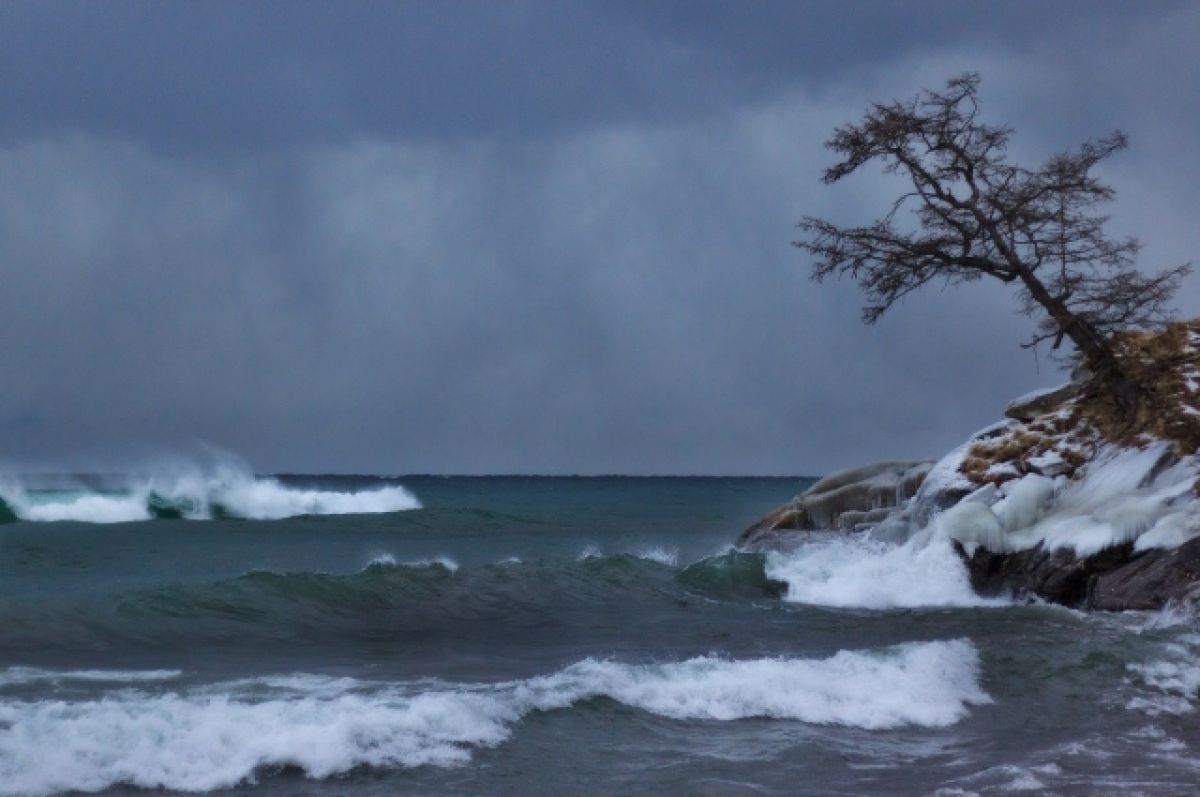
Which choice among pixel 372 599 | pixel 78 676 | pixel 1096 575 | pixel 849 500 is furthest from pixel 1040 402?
pixel 78 676

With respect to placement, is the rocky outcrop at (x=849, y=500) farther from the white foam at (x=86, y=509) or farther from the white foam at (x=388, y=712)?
the white foam at (x=86, y=509)

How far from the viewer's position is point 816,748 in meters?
11.4

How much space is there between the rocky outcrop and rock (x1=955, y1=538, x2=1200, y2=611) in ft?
30.0

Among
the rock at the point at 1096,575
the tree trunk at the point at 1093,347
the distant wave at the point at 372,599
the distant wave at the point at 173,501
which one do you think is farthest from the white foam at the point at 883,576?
the distant wave at the point at 173,501

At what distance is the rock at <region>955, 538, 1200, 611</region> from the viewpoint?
17.2m

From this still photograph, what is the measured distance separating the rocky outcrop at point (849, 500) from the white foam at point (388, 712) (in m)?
15.1

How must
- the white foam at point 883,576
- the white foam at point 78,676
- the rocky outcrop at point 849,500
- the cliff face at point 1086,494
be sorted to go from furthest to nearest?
the rocky outcrop at point 849,500, the white foam at point 883,576, the cliff face at point 1086,494, the white foam at point 78,676

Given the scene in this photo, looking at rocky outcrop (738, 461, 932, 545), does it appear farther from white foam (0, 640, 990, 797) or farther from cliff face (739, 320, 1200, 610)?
white foam (0, 640, 990, 797)

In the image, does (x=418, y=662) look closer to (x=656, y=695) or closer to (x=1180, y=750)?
(x=656, y=695)

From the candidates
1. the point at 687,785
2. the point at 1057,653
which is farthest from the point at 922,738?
the point at 1057,653

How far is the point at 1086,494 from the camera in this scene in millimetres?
20750

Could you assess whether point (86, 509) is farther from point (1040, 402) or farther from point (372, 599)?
point (1040, 402)

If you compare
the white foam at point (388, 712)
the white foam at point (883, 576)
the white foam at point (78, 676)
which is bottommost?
the white foam at point (78, 676)

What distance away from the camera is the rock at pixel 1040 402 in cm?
2523
